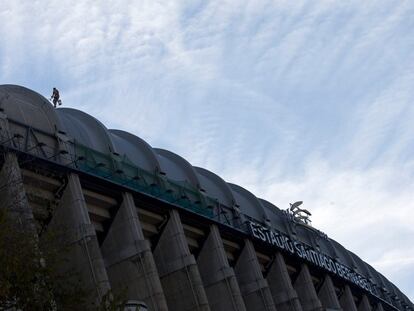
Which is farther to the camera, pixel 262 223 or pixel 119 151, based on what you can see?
pixel 262 223

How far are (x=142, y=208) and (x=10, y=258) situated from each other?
91.7 ft

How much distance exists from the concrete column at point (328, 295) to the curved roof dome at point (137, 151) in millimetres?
24183

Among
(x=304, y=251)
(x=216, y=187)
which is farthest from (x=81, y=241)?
(x=304, y=251)

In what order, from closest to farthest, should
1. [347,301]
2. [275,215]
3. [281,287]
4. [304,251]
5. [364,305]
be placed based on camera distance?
[281,287], [304,251], [275,215], [347,301], [364,305]

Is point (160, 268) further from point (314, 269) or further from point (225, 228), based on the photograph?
point (314, 269)

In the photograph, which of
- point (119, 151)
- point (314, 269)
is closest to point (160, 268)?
point (119, 151)

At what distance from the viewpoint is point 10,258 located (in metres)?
20.4

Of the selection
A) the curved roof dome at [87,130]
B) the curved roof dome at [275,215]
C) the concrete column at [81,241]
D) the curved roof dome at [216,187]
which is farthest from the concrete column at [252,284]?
the concrete column at [81,241]

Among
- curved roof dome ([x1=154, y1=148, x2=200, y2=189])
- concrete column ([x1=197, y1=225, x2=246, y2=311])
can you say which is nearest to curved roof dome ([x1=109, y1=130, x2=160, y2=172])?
curved roof dome ([x1=154, y1=148, x2=200, y2=189])

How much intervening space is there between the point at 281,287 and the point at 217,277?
9743 millimetres

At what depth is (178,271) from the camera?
47.7 m

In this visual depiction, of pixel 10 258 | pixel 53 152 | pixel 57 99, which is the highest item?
pixel 57 99

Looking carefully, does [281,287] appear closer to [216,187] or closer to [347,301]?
[216,187]

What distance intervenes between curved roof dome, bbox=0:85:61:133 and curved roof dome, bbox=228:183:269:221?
21.1 meters
